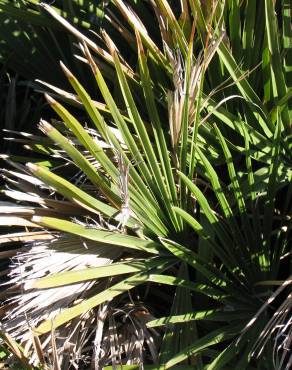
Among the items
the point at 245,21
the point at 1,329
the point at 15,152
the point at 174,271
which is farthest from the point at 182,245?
the point at 15,152

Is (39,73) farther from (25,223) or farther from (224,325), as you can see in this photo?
(224,325)

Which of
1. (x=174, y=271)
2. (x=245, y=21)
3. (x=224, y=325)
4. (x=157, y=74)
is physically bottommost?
(x=224, y=325)

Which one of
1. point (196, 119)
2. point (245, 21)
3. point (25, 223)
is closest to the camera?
A: point (196, 119)

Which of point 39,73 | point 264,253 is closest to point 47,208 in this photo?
point 264,253

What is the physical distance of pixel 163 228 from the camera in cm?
147

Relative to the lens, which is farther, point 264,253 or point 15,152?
point 15,152

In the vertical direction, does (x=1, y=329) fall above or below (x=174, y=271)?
below

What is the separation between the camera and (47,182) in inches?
55.7

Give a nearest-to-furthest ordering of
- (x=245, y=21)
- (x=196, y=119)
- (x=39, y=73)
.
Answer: (x=196, y=119)
(x=245, y=21)
(x=39, y=73)

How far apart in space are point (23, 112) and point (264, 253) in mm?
1073

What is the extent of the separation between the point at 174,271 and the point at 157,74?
0.56 meters

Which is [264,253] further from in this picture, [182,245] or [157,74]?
[157,74]

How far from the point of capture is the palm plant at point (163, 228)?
140 centimetres

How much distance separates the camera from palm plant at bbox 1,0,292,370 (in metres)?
1.40
